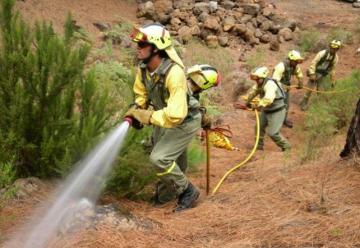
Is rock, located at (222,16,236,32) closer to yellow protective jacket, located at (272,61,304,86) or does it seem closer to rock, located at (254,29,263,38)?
rock, located at (254,29,263,38)

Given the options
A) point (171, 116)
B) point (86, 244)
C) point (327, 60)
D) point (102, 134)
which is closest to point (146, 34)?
point (171, 116)

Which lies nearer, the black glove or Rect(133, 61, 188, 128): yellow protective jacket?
Rect(133, 61, 188, 128): yellow protective jacket

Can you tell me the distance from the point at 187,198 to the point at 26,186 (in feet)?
5.00

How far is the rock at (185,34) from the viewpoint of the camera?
602 inches

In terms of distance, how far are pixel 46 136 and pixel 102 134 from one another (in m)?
0.51

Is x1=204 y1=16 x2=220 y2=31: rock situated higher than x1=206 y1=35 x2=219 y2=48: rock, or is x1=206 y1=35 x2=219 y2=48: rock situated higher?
x1=204 y1=16 x2=220 y2=31: rock

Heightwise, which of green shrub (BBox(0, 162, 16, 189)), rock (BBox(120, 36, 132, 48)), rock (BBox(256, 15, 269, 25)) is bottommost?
rock (BBox(256, 15, 269, 25))

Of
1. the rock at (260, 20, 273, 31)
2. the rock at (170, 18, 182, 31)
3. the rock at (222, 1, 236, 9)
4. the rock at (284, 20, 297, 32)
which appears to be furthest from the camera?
the rock at (284, 20, 297, 32)

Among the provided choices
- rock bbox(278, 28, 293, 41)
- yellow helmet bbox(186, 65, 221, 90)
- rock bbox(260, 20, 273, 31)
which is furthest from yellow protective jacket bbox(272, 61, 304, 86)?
rock bbox(260, 20, 273, 31)

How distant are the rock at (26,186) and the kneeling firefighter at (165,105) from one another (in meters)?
1.09

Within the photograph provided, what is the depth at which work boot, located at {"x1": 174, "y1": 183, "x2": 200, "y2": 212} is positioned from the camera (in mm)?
4934

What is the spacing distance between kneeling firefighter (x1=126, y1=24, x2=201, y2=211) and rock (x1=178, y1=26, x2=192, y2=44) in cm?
1047

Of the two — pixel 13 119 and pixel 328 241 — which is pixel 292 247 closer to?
pixel 328 241

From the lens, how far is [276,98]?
27.8 feet
